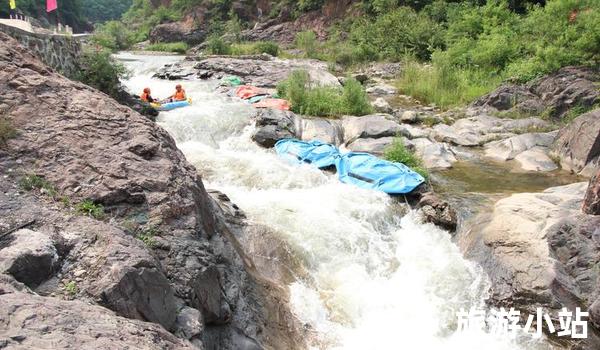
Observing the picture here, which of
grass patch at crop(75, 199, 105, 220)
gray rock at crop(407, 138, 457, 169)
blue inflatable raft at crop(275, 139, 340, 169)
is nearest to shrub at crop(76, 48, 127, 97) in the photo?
blue inflatable raft at crop(275, 139, 340, 169)

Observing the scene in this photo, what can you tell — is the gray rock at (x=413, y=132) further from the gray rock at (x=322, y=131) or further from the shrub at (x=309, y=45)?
the shrub at (x=309, y=45)

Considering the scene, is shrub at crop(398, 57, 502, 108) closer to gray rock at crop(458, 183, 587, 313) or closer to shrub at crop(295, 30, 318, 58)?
gray rock at crop(458, 183, 587, 313)

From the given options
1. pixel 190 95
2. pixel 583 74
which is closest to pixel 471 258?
pixel 583 74

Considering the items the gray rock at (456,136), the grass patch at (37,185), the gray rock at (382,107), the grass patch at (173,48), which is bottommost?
the grass patch at (173,48)

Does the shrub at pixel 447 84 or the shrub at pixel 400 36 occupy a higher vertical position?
the shrub at pixel 400 36

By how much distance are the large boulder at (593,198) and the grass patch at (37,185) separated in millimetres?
Result: 6289

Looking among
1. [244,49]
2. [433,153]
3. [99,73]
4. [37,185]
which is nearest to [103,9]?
[244,49]

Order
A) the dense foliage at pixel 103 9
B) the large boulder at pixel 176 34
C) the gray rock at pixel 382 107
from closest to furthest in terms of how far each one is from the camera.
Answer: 1. the gray rock at pixel 382 107
2. the large boulder at pixel 176 34
3. the dense foliage at pixel 103 9

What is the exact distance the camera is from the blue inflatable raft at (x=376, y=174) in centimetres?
824

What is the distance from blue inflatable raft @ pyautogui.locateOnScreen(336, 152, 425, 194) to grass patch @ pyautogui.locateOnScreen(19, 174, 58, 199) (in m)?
5.57

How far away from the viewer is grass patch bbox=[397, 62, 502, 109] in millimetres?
14904

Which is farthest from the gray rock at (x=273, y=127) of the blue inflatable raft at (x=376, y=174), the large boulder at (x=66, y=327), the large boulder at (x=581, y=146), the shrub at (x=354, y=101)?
the large boulder at (x=66, y=327)

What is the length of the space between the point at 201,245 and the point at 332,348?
185 cm

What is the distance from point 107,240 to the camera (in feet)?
11.4
